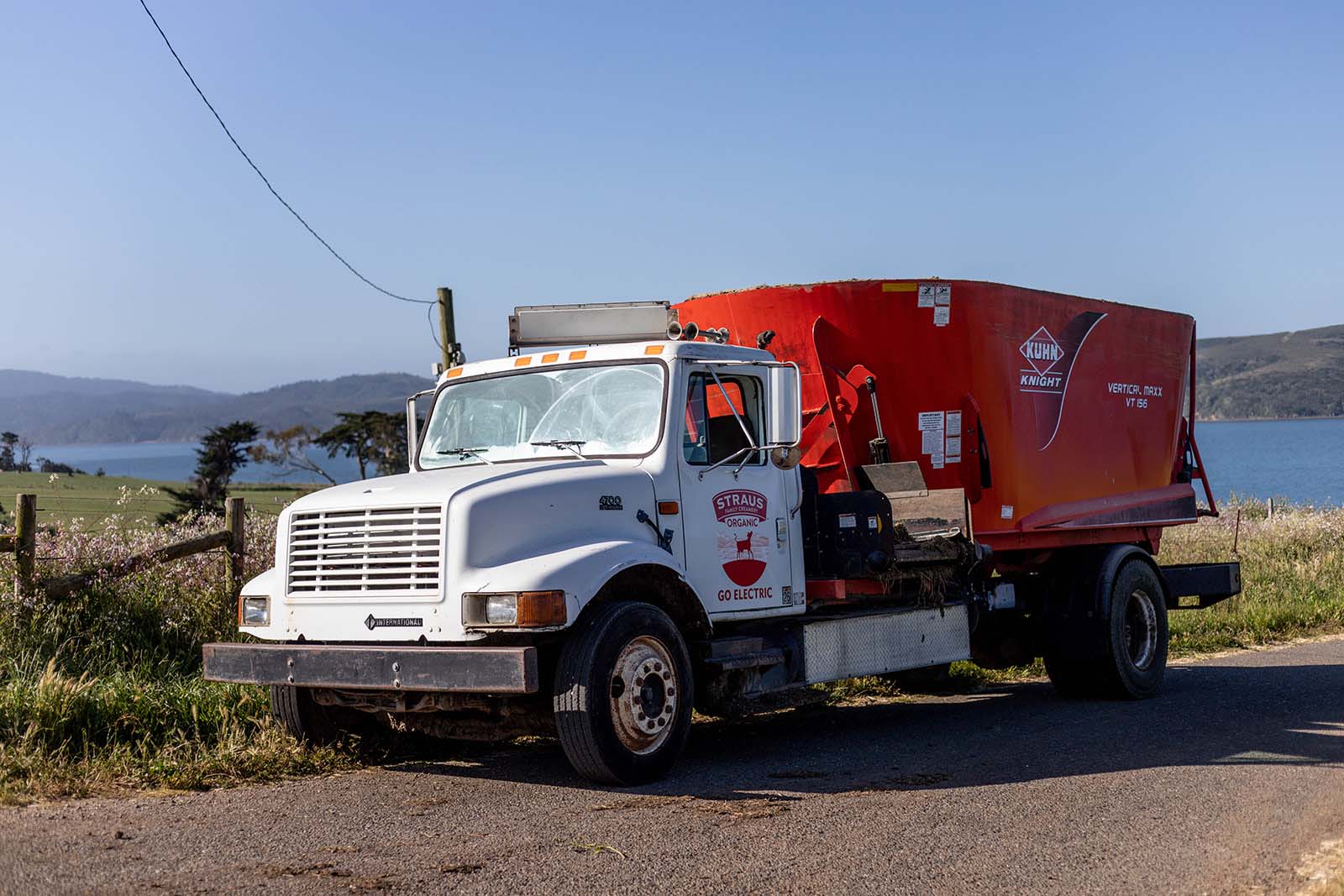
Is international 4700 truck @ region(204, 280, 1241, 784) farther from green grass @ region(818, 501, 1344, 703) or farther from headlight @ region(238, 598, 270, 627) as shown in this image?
green grass @ region(818, 501, 1344, 703)

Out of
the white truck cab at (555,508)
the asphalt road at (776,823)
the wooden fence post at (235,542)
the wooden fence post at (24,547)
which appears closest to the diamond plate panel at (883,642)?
the white truck cab at (555,508)

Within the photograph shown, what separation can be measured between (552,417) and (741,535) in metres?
1.38

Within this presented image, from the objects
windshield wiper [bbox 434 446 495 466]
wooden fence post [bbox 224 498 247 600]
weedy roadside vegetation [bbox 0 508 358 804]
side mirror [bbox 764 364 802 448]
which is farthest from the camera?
wooden fence post [bbox 224 498 247 600]

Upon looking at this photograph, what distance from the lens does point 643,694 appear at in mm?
7465

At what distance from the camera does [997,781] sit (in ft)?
24.8

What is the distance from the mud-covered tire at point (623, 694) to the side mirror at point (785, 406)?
1304 mm

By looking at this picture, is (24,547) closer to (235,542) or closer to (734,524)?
(235,542)

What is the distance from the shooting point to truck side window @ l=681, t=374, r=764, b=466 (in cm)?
837

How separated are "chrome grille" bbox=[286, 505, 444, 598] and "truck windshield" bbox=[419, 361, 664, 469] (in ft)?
3.76

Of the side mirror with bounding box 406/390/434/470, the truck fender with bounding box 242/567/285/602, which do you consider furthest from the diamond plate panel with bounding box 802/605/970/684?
the truck fender with bounding box 242/567/285/602

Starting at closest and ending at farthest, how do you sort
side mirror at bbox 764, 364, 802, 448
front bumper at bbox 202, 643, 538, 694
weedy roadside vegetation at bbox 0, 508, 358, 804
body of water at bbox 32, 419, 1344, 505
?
front bumper at bbox 202, 643, 538, 694 < weedy roadside vegetation at bbox 0, 508, 358, 804 < side mirror at bbox 764, 364, 802, 448 < body of water at bbox 32, 419, 1344, 505

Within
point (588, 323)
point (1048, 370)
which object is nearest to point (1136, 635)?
point (1048, 370)

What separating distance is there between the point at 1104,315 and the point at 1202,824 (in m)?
6.12

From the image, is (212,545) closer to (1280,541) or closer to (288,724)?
(288,724)
